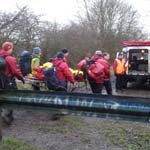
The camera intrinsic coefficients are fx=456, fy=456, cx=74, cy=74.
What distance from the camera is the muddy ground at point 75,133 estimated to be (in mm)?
7207

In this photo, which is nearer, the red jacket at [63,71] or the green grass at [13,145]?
the green grass at [13,145]

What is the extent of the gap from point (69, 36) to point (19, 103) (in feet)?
84.3

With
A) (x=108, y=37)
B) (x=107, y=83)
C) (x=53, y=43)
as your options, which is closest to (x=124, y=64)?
(x=107, y=83)

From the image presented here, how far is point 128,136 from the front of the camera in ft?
26.3

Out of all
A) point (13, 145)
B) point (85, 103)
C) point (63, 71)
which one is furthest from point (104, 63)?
point (85, 103)

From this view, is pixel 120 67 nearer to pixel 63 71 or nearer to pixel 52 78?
pixel 63 71

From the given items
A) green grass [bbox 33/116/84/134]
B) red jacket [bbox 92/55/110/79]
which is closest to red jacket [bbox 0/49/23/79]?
green grass [bbox 33/116/84/134]

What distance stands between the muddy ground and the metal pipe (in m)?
2.04

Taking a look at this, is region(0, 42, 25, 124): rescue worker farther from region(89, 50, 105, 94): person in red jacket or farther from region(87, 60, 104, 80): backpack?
region(89, 50, 105, 94): person in red jacket

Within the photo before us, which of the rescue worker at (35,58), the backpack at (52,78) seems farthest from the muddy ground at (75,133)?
→ the rescue worker at (35,58)

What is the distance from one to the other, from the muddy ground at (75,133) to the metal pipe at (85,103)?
2.04 m

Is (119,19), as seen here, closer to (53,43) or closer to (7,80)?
(53,43)

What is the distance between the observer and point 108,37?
43.8 m

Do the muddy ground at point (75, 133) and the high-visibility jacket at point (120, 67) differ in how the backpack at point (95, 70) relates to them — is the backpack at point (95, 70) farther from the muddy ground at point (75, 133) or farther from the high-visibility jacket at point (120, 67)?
the high-visibility jacket at point (120, 67)
